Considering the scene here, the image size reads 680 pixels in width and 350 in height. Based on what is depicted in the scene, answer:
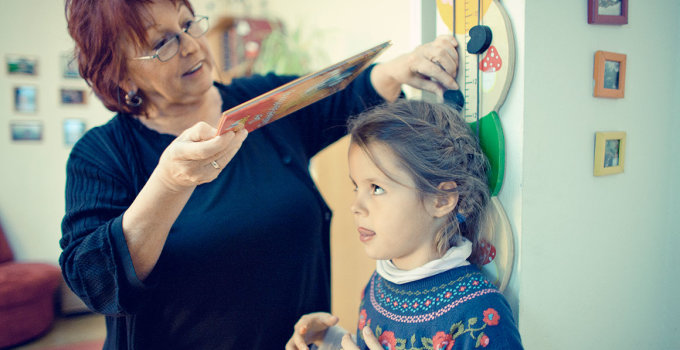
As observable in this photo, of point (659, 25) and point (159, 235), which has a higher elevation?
point (659, 25)

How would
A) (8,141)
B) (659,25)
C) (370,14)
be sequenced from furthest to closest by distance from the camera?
(8,141) → (370,14) → (659,25)

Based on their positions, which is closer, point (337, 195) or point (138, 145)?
point (138, 145)

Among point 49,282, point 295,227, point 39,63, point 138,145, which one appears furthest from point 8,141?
point 295,227

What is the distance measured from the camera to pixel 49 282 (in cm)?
302

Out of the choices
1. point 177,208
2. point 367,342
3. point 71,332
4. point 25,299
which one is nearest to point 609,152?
point 367,342

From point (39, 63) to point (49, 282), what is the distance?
5.72 feet

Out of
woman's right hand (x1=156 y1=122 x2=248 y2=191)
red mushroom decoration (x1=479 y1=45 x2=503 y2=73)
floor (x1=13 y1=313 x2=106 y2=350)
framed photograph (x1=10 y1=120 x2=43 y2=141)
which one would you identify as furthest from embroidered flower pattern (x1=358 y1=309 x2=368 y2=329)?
framed photograph (x1=10 y1=120 x2=43 y2=141)

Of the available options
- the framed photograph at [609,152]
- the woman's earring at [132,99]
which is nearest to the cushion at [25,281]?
the woman's earring at [132,99]

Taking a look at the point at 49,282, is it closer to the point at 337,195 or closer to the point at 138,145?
the point at 337,195

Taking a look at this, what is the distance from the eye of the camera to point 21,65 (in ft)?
11.2

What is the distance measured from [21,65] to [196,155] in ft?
12.0

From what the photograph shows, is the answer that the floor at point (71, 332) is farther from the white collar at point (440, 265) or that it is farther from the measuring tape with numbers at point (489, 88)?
the measuring tape with numbers at point (489, 88)

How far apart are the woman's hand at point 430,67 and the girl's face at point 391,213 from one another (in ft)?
0.66

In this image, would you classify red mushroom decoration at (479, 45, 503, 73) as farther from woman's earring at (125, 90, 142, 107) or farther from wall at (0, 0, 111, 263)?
wall at (0, 0, 111, 263)
